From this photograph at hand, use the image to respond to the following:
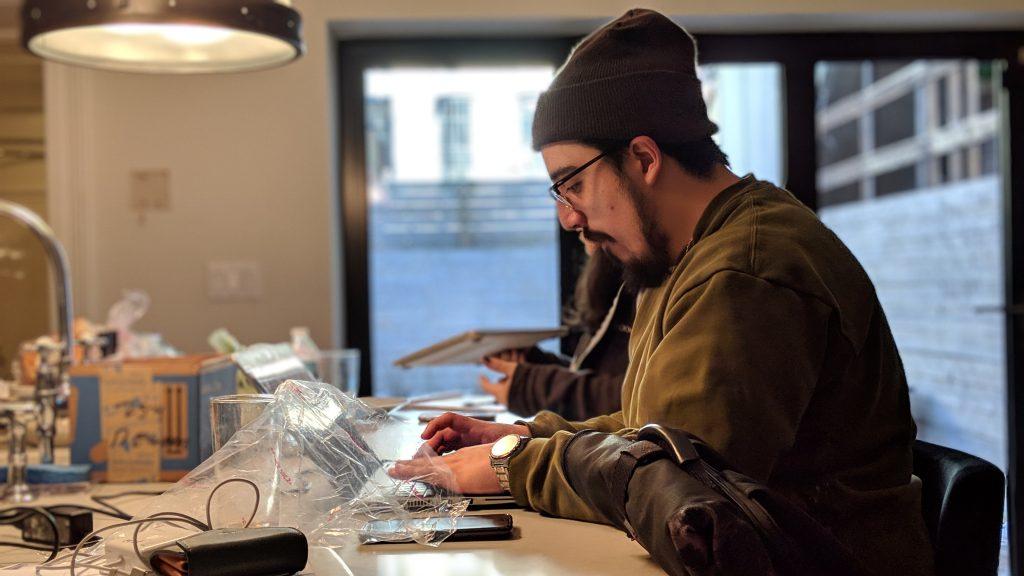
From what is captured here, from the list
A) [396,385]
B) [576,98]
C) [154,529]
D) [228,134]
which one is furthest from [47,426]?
[396,385]

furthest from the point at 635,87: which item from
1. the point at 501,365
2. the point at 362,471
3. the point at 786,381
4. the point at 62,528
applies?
the point at 501,365

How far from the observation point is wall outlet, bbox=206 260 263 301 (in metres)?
3.27

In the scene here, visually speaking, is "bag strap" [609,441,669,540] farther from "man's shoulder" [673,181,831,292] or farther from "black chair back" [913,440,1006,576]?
"black chair back" [913,440,1006,576]

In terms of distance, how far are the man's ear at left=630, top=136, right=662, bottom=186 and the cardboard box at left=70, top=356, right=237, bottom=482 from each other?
0.72 metres

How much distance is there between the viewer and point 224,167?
3.27 meters

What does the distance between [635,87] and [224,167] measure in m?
2.29

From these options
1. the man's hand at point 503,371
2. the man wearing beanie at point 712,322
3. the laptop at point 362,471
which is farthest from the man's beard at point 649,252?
the man's hand at point 503,371

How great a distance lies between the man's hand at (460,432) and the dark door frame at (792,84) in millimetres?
2204

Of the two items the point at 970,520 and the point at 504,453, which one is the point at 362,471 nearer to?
the point at 504,453

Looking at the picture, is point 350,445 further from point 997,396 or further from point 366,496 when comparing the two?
point 997,396

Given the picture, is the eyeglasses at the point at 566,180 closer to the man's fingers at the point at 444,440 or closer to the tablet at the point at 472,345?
the man's fingers at the point at 444,440

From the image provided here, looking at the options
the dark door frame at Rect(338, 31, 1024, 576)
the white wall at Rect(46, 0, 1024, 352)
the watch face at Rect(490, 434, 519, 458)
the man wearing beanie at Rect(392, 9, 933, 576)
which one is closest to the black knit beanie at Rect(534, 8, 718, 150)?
the man wearing beanie at Rect(392, 9, 933, 576)

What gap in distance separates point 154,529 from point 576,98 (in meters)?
→ 0.71

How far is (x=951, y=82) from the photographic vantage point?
184 inches
